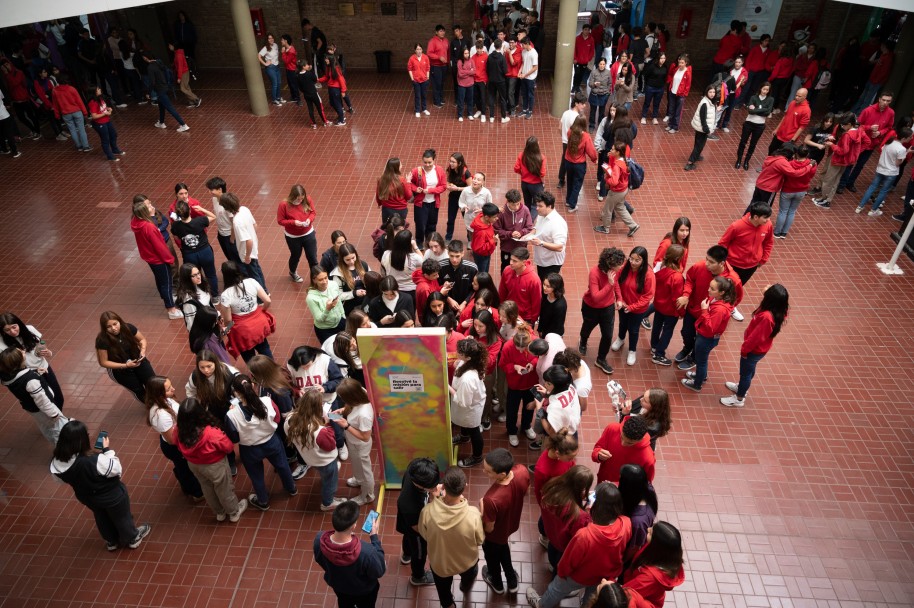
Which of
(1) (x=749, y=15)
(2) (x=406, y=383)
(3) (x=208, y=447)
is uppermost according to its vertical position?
(1) (x=749, y=15)

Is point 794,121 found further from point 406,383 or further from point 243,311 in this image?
point 243,311

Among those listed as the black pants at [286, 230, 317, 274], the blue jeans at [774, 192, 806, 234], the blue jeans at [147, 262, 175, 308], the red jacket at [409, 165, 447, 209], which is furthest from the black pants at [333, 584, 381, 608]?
the blue jeans at [774, 192, 806, 234]

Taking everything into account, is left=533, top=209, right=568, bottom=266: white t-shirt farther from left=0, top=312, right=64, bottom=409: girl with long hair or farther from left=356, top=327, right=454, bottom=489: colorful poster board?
left=0, top=312, right=64, bottom=409: girl with long hair

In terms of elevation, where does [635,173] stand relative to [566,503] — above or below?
above

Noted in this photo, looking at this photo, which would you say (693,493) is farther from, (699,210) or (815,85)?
(815,85)

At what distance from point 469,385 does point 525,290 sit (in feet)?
5.21

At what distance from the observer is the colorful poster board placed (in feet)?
15.0

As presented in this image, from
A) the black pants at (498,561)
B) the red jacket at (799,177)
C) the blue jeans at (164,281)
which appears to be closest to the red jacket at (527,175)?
the red jacket at (799,177)

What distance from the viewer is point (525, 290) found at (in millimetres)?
6195

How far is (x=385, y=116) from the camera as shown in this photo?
13312 mm

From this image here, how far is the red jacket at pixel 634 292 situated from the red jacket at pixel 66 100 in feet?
35.7

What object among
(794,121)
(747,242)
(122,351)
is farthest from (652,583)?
(794,121)

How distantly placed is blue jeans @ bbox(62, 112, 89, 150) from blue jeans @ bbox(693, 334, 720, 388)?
11931 mm

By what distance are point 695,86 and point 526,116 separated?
473cm
